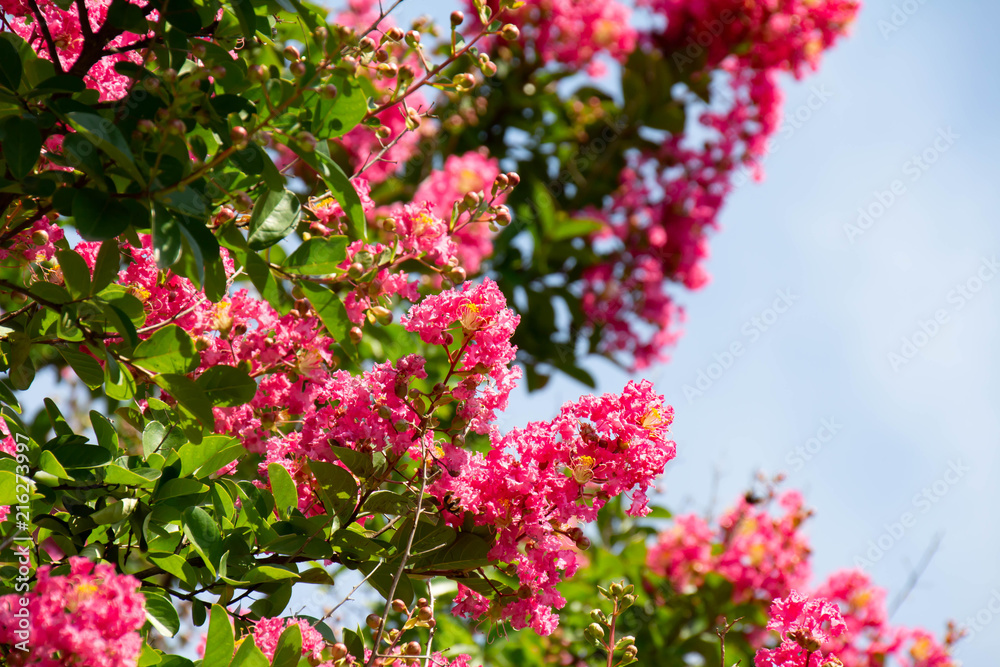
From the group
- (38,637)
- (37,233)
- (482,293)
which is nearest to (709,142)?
(482,293)

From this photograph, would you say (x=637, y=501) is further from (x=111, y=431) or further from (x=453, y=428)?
(x=111, y=431)

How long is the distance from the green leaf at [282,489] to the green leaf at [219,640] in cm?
28

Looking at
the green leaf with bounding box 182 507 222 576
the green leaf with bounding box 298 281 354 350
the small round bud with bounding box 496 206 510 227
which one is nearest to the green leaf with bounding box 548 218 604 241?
the small round bud with bounding box 496 206 510 227

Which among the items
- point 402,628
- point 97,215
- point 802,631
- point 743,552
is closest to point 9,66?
point 97,215

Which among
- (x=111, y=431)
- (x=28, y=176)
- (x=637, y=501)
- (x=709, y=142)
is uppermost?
(x=709, y=142)

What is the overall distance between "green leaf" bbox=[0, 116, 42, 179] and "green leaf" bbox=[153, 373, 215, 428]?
0.40 metres

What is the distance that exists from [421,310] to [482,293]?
4.8 inches

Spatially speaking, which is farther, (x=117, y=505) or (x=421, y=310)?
(x=421, y=310)

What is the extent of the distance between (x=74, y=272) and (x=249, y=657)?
2.27 ft

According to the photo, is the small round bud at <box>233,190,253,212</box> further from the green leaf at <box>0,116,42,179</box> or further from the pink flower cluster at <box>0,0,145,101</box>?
the pink flower cluster at <box>0,0,145,101</box>

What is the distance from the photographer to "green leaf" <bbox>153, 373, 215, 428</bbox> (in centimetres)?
143

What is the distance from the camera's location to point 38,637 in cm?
106

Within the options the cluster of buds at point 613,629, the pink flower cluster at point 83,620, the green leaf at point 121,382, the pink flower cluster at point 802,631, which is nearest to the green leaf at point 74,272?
the green leaf at point 121,382

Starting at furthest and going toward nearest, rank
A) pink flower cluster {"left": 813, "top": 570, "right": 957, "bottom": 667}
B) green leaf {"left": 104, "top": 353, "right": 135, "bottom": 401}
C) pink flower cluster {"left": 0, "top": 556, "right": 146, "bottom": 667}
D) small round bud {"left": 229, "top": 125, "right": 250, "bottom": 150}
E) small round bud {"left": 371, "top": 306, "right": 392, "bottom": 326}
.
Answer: pink flower cluster {"left": 813, "top": 570, "right": 957, "bottom": 667}
small round bud {"left": 371, "top": 306, "right": 392, "bottom": 326}
green leaf {"left": 104, "top": 353, "right": 135, "bottom": 401}
small round bud {"left": 229, "top": 125, "right": 250, "bottom": 150}
pink flower cluster {"left": 0, "top": 556, "right": 146, "bottom": 667}
